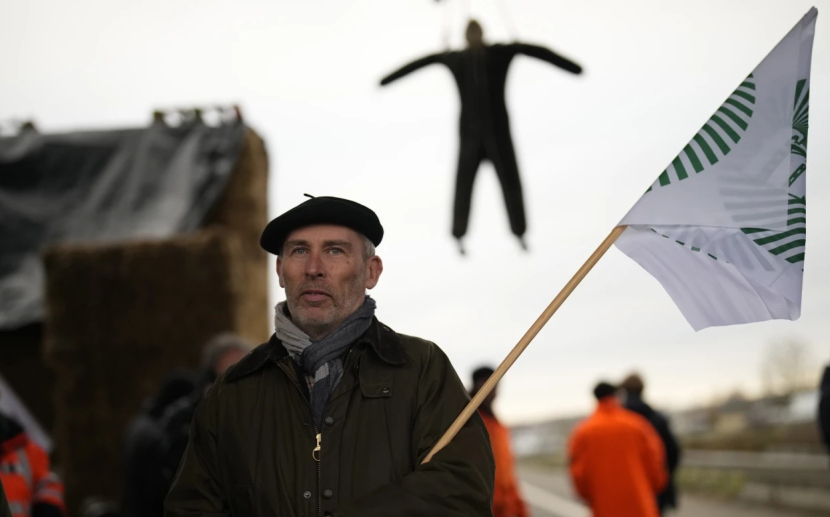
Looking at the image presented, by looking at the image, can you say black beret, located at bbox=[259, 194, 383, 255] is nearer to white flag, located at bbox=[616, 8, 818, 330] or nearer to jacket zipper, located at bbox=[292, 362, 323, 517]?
jacket zipper, located at bbox=[292, 362, 323, 517]

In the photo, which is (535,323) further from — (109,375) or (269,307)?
(269,307)

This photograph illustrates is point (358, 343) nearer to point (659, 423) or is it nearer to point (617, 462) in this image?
point (617, 462)

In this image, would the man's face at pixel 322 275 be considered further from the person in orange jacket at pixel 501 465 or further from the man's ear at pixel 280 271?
the person in orange jacket at pixel 501 465

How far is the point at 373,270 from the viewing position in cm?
292

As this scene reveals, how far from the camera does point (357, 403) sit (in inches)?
105

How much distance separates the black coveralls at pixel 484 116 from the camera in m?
7.26

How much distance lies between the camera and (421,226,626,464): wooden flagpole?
260 cm

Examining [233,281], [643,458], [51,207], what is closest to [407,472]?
[643,458]

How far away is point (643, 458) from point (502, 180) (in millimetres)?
2474

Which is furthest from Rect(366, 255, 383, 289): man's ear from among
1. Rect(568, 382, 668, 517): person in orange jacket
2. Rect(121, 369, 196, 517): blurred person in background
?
Rect(568, 382, 668, 517): person in orange jacket

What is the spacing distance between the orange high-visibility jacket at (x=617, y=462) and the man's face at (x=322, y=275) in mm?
5653

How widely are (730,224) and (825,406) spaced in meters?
3.60

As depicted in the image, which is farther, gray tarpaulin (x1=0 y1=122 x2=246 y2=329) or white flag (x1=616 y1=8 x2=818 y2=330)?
gray tarpaulin (x1=0 y1=122 x2=246 y2=329)

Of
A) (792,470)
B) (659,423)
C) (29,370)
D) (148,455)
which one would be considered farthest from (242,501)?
(792,470)
